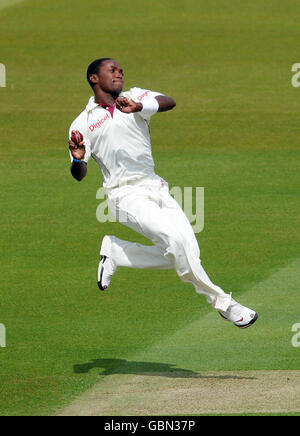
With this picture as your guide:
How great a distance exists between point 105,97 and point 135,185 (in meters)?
0.94

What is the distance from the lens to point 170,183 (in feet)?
65.8

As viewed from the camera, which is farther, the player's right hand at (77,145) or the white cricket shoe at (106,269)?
the white cricket shoe at (106,269)

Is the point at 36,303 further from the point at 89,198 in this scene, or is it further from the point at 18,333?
the point at 89,198

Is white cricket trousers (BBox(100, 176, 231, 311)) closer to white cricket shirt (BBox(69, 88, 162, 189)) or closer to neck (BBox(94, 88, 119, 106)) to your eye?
white cricket shirt (BBox(69, 88, 162, 189))

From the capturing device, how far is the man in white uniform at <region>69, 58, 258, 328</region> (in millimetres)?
11430

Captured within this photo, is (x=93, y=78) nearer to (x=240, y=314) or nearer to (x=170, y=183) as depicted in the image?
(x=240, y=314)

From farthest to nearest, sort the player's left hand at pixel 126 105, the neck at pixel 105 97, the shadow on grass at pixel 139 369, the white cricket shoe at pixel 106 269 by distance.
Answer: the white cricket shoe at pixel 106 269, the neck at pixel 105 97, the shadow on grass at pixel 139 369, the player's left hand at pixel 126 105

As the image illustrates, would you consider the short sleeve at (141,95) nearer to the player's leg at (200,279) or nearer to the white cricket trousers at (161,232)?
the white cricket trousers at (161,232)

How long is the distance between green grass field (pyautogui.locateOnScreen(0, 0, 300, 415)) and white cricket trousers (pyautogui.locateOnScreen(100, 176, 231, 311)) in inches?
36.8

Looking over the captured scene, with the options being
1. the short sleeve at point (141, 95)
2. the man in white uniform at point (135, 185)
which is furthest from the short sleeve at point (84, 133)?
the short sleeve at point (141, 95)

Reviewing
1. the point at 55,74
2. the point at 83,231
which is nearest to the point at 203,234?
the point at 83,231

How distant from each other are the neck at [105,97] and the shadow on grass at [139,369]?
260cm

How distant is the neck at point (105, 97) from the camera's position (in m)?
11.9

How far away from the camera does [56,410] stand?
10.7m
